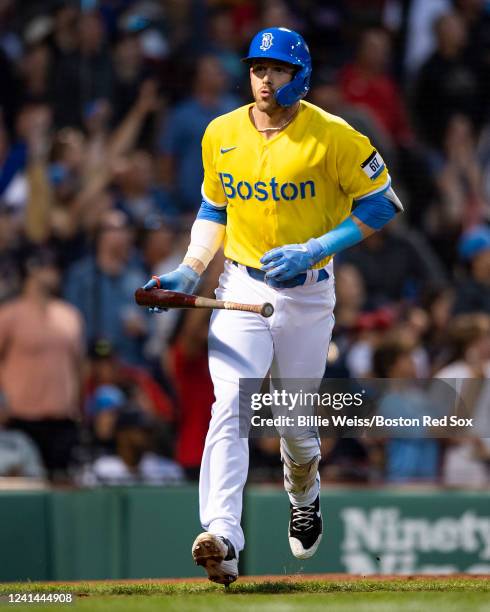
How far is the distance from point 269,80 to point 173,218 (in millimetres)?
4454

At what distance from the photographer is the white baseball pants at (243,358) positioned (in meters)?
5.77

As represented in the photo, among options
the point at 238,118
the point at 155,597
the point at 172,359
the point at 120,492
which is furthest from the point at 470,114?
the point at 155,597

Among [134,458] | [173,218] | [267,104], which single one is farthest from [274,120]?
[173,218]

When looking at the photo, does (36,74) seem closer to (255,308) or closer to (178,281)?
(178,281)

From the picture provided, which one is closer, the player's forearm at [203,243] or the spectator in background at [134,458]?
the player's forearm at [203,243]

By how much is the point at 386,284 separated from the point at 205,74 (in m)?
2.29

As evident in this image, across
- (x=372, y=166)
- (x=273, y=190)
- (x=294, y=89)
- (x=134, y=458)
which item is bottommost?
(x=134, y=458)

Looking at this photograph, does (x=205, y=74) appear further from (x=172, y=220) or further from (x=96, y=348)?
(x=96, y=348)

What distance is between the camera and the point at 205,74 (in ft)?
35.7

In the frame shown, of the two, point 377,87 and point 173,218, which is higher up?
point 377,87

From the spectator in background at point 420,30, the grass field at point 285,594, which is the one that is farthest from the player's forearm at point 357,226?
the spectator in background at point 420,30

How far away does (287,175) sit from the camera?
590 cm

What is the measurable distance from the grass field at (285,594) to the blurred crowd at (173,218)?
211cm
